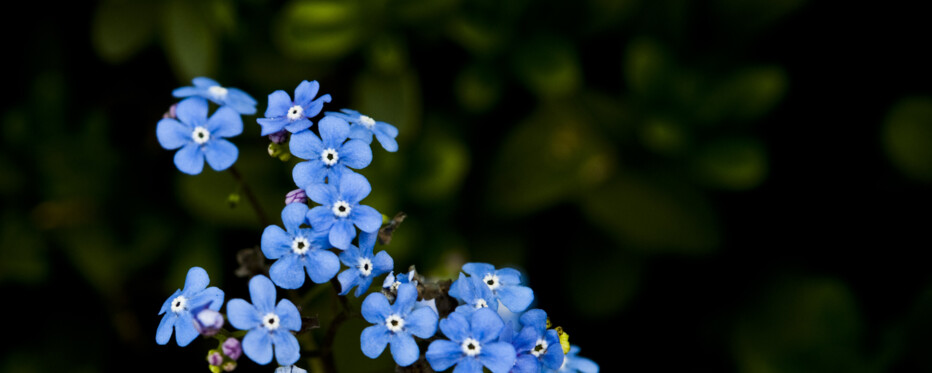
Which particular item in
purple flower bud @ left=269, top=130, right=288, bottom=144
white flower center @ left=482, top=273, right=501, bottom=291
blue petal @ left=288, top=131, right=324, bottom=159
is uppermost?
purple flower bud @ left=269, top=130, right=288, bottom=144

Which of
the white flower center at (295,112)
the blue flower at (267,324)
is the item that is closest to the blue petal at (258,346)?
the blue flower at (267,324)

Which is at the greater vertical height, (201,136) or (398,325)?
(201,136)

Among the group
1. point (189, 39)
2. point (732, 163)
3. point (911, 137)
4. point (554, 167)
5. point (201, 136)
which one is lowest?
point (201, 136)

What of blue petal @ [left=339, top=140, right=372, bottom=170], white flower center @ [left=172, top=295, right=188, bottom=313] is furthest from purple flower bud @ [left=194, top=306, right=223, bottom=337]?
blue petal @ [left=339, top=140, right=372, bottom=170]

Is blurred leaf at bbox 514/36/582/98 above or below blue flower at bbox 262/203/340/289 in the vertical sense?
above

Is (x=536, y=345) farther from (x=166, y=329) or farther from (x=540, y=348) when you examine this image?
(x=166, y=329)

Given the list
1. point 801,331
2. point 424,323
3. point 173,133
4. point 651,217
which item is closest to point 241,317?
point 424,323

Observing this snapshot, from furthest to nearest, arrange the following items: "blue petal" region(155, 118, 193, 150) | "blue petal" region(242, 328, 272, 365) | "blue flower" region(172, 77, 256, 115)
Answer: "blue flower" region(172, 77, 256, 115) → "blue petal" region(155, 118, 193, 150) → "blue petal" region(242, 328, 272, 365)

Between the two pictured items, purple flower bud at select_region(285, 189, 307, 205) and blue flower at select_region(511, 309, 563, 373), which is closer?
blue flower at select_region(511, 309, 563, 373)

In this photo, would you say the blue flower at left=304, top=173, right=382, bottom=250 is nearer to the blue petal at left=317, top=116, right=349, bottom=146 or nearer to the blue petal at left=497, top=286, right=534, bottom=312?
the blue petal at left=317, top=116, right=349, bottom=146
